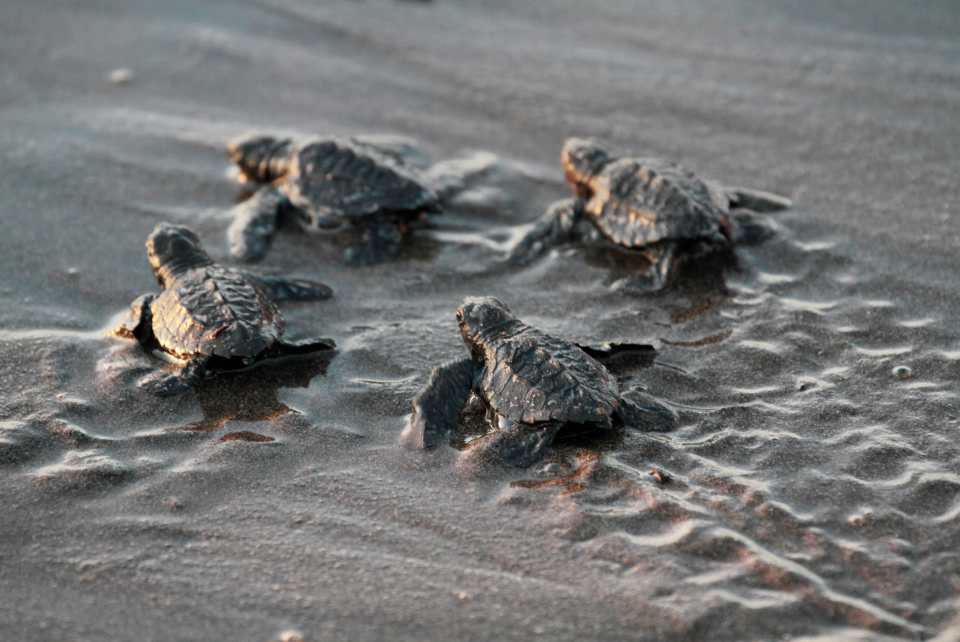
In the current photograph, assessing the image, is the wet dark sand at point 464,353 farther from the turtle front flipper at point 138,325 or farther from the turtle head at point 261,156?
the turtle head at point 261,156

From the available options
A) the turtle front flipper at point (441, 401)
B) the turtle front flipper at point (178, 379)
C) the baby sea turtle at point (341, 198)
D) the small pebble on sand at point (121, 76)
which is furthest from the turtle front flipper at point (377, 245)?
the small pebble on sand at point (121, 76)

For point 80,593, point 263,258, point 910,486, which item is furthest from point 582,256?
point 80,593

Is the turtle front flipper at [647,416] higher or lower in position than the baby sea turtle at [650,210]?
lower

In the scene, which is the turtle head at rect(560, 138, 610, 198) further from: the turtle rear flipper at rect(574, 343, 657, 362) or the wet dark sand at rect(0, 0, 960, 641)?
the turtle rear flipper at rect(574, 343, 657, 362)

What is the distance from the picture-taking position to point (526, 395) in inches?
125

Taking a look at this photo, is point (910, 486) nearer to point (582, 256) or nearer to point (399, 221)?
point (582, 256)

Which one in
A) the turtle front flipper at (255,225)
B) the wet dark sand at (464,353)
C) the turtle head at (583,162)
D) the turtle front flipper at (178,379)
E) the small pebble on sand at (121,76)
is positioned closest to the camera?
the wet dark sand at (464,353)

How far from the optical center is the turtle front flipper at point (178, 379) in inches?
138

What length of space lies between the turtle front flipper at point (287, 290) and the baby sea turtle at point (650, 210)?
1.15 m

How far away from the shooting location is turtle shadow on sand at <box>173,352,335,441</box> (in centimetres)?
340

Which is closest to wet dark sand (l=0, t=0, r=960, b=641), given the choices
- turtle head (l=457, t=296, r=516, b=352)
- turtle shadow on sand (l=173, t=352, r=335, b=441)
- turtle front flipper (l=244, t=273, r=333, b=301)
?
turtle shadow on sand (l=173, t=352, r=335, b=441)

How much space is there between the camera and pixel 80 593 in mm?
2537

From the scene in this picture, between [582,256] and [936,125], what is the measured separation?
288 centimetres

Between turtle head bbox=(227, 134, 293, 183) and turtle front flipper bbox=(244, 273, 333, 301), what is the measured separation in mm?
1253
